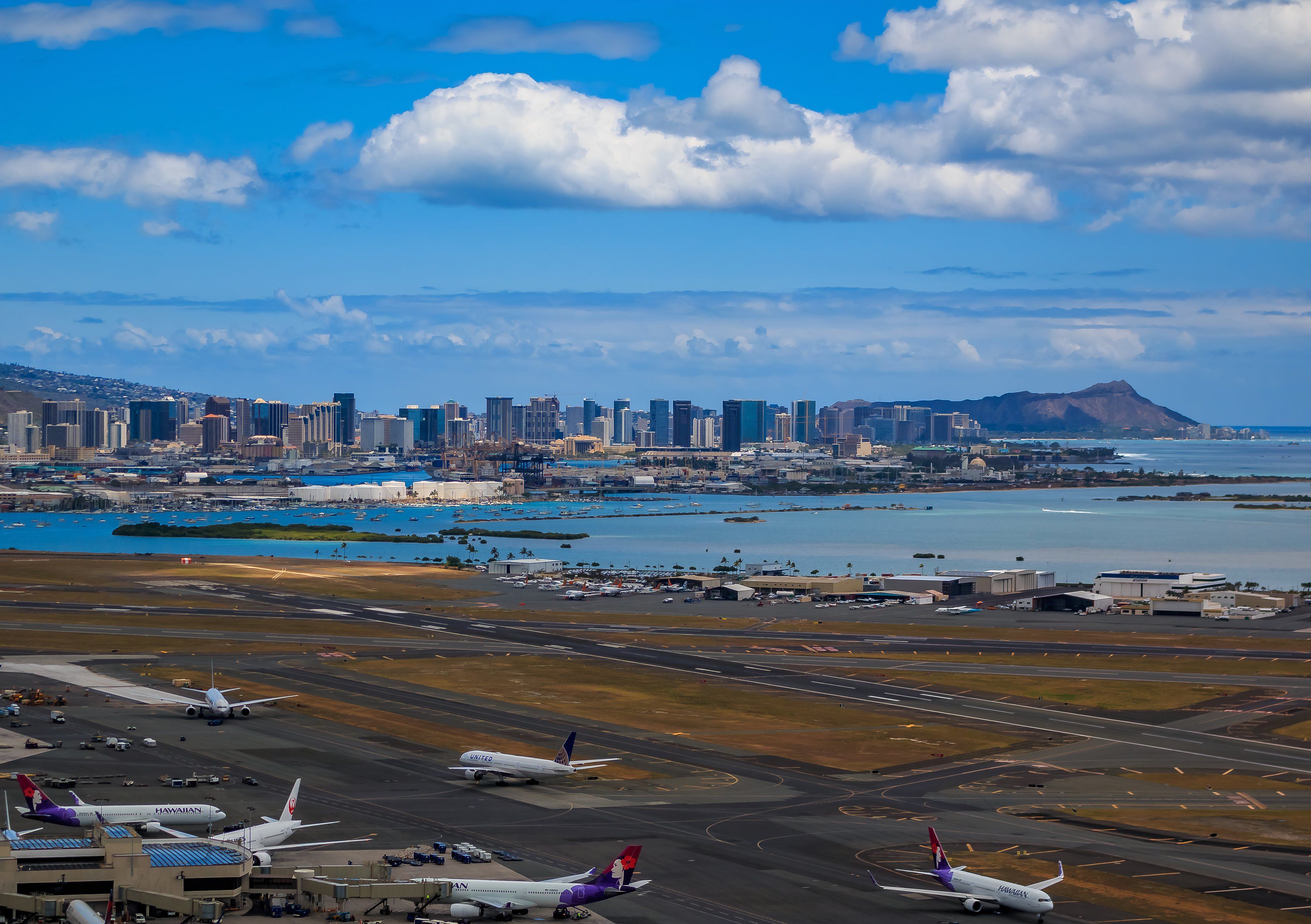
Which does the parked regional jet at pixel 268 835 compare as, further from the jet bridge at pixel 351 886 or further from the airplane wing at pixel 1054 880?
the airplane wing at pixel 1054 880

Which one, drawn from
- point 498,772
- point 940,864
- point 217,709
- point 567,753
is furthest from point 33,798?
point 940,864

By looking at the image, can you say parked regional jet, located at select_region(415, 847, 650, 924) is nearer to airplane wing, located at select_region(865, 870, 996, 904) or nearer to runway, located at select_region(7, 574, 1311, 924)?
runway, located at select_region(7, 574, 1311, 924)

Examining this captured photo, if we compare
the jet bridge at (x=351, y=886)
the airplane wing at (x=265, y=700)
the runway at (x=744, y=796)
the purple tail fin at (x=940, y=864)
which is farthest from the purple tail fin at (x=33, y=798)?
the purple tail fin at (x=940, y=864)

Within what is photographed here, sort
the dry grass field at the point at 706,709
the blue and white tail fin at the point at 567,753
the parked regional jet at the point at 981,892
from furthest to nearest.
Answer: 1. the dry grass field at the point at 706,709
2. the blue and white tail fin at the point at 567,753
3. the parked regional jet at the point at 981,892

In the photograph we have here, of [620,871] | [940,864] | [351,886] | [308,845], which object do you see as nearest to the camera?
[351,886]

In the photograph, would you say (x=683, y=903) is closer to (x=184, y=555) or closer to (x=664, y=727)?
(x=664, y=727)

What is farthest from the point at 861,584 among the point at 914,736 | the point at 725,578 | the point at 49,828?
the point at 49,828

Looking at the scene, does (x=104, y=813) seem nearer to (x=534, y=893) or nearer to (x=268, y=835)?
(x=268, y=835)
